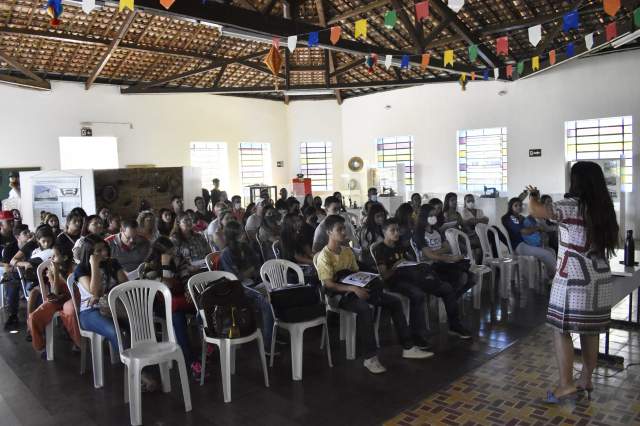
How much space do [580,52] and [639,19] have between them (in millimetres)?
3160

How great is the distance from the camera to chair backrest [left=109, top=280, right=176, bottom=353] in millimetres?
3275

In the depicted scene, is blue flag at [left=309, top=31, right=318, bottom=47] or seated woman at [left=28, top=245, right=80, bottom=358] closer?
seated woman at [left=28, top=245, right=80, bottom=358]

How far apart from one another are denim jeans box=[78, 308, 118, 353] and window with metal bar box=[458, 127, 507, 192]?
32.4ft

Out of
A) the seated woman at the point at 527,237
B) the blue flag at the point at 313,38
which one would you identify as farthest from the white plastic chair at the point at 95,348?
the seated woman at the point at 527,237

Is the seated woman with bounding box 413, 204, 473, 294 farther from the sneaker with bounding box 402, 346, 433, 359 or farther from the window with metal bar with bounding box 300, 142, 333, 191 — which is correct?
the window with metal bar with bounding box 300, 142, 333, 191

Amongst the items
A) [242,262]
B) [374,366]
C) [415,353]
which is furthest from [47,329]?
[415,353]

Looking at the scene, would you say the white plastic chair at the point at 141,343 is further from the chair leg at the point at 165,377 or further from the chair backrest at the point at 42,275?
the chair backrest at the point at 42,275

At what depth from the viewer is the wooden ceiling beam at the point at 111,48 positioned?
8.22 meters

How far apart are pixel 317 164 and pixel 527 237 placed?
30.4 ft

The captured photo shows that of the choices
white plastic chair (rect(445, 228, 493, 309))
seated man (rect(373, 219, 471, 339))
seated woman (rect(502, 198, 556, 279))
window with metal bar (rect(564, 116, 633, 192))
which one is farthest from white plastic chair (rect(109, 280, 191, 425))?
window with metal bar (rect(564, 116, 633, 192))

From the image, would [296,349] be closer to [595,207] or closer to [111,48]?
[595,207]

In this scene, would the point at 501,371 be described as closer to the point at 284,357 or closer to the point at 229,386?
the point at 284,357

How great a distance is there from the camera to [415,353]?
3.94m

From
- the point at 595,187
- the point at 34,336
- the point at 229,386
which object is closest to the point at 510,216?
the point at 595,187
